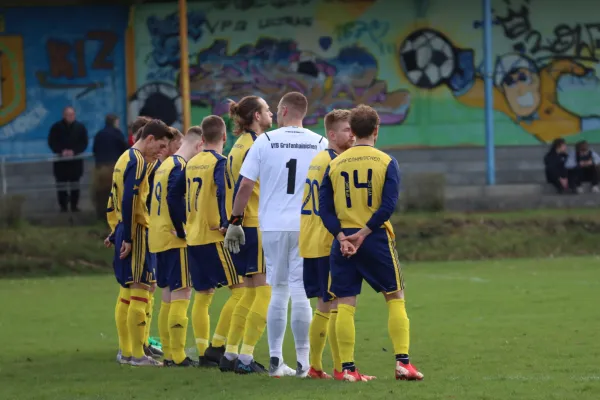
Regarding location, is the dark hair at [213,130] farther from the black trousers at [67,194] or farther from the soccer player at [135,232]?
the black trousers at [67,194]

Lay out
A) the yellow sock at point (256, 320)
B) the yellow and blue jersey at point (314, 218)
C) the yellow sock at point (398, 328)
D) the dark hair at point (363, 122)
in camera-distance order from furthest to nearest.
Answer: the yellow sock at point (256, 320) < the yellow and blue jersey at point (314, 218) < the dark hair at point (363, 122) < the yellow sock at point (398, 328)

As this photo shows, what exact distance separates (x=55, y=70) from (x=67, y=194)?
620 centimetres

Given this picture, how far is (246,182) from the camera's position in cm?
1055

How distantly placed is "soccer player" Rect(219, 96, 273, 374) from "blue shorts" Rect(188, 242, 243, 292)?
5.5 inches

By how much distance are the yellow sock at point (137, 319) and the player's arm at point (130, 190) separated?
513 mm

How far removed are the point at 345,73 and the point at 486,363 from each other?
21.0 meters

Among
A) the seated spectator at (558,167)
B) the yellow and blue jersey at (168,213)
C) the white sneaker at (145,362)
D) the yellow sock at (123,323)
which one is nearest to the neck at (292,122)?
the yellow and blue jersey at (168,213)

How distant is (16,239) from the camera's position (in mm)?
22938

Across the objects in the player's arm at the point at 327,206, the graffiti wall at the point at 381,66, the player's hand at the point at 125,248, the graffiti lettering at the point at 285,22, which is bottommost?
the player's hand at the point at 125,248

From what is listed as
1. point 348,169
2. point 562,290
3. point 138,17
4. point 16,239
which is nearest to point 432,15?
point 138,17

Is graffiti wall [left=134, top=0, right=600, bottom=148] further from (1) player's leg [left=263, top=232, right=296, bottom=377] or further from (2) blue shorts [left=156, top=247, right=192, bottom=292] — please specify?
(1) player's leg [left=263, top=232, right=296, bottom=377]

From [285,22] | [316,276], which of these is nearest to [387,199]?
[316,276]

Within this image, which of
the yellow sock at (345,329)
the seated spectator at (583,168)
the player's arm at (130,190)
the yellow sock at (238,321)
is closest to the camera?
the yellow sock at (345,329)

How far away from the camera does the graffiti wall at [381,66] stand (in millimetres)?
31094
